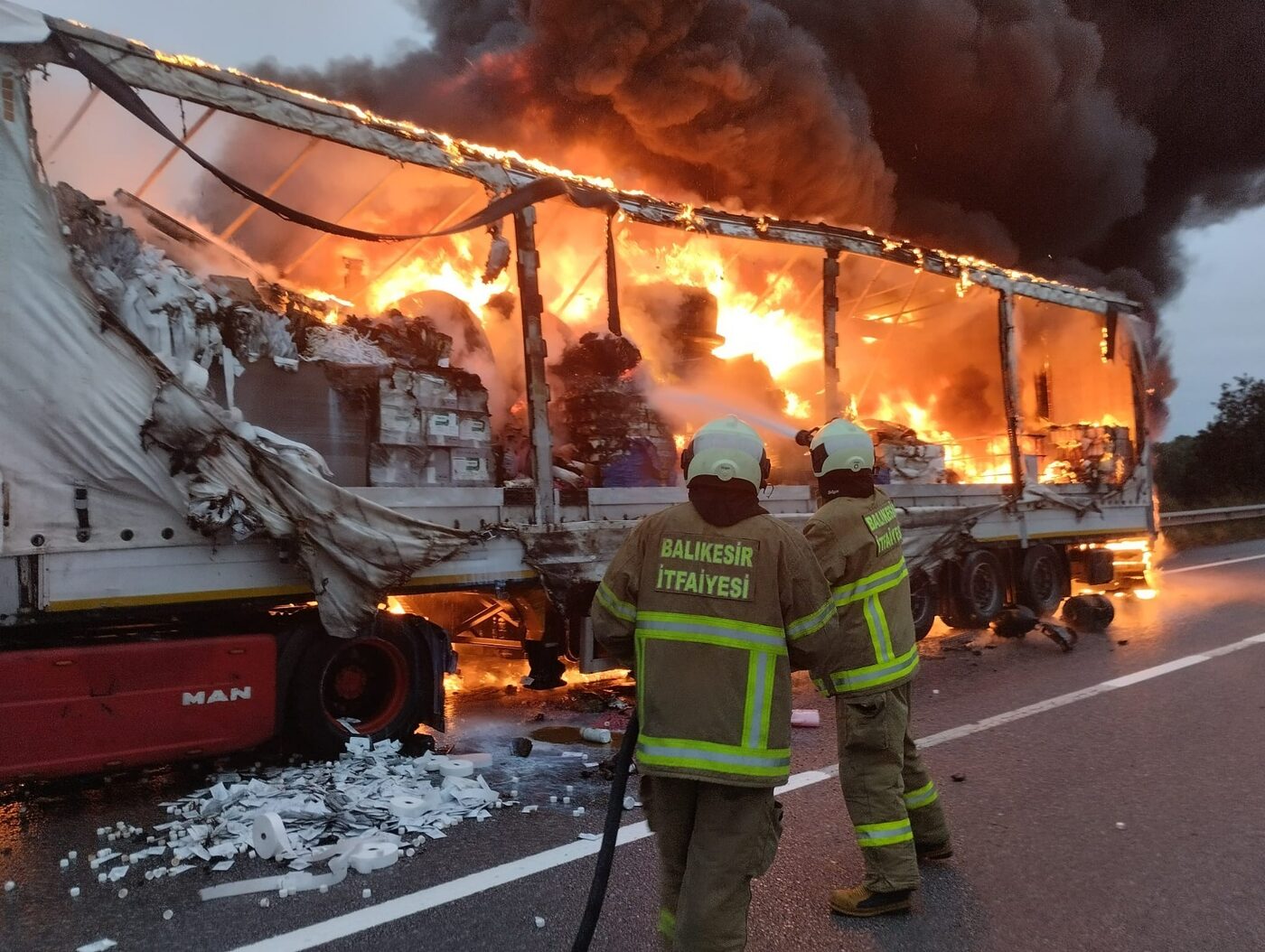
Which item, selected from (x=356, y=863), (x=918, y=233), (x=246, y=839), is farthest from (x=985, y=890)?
(x=918, y=233)

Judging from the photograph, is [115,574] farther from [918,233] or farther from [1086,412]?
[918,233]

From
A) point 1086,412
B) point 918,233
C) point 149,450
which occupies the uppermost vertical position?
point 918,233

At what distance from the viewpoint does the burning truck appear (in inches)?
160

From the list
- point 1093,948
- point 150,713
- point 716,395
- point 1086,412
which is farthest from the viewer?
point 1086,412

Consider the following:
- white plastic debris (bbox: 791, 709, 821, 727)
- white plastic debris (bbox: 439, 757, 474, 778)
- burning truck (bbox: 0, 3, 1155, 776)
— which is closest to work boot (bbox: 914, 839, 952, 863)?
white plastic debris (bbox: 791, 709, 821, 727)

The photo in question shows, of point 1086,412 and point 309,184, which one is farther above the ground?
point 309,184

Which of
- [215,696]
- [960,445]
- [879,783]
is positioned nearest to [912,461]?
[960,445]

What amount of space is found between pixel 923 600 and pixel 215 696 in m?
6.28

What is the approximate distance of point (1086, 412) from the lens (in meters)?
11.4

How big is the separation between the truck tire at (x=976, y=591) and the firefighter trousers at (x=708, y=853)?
6.93 m

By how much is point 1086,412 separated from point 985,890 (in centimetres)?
962

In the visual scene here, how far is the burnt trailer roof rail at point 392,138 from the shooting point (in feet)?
14.8

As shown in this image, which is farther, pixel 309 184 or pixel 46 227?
pixel 309 184

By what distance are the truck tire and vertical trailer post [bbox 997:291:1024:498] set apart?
93 cm
